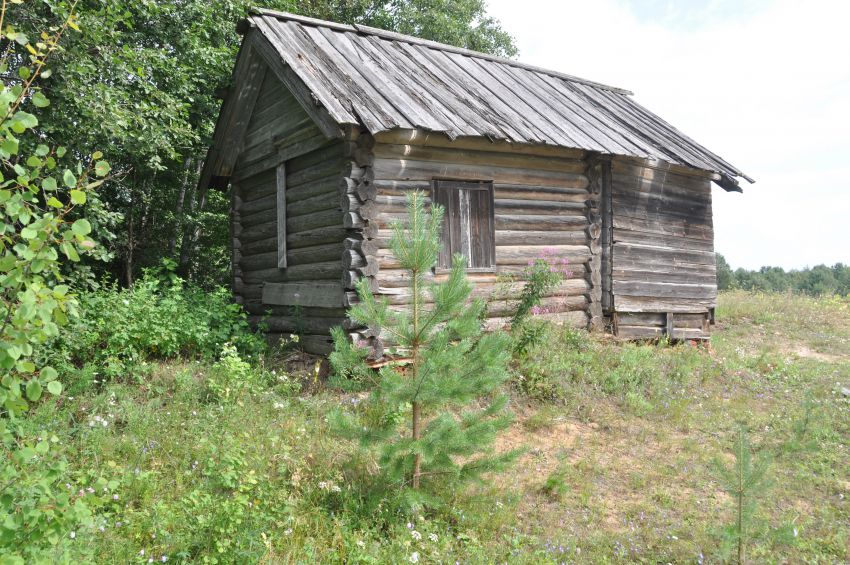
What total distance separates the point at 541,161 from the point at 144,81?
6906 millimetres

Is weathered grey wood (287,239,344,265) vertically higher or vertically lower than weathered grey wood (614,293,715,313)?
higher

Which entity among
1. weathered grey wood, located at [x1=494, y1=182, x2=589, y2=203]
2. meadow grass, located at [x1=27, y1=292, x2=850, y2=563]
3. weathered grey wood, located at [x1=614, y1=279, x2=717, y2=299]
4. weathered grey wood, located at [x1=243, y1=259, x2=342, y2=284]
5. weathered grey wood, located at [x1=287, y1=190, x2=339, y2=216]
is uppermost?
weathered grey wood, located at [x1=494, y1=182, x2=589, y2=203]

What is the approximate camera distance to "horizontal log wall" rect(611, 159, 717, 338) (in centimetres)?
1104

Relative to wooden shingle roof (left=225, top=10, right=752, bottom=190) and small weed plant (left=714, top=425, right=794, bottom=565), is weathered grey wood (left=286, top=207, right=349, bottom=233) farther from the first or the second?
small weed plant (left=714, top=425, right=794, bottom=565)

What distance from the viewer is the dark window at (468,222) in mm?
8836

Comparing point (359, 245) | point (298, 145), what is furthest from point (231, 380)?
point (298, 145)

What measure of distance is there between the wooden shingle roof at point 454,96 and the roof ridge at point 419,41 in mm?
24

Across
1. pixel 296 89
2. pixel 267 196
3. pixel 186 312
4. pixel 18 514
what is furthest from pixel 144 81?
pixel 18 514

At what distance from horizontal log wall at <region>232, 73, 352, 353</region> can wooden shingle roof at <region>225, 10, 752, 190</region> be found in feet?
2.29

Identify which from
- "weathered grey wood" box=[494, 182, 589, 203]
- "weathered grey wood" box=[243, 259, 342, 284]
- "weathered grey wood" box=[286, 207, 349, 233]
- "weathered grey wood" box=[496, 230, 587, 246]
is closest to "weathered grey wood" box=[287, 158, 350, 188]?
"weathered grey wood" box=[286, 207, 349, 233]

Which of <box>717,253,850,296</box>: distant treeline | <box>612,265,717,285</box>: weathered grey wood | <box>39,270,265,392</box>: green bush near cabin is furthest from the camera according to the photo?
<box>717,253,850,296</box>: distant treeline

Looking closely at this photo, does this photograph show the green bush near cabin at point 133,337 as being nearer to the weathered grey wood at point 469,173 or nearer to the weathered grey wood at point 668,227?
the weathered grey wood at point 469,173

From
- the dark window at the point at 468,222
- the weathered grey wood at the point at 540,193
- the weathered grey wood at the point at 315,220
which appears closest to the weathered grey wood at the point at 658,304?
the weathered grey wood at the point at 540,193

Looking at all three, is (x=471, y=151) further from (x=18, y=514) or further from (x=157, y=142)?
(x=18, y=514)
